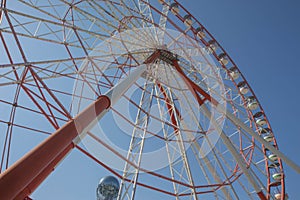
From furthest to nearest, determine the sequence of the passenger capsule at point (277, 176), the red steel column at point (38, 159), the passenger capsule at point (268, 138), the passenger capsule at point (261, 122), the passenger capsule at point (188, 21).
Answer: the passenger capsule at point (188, 21) → the passenger capsule at point (261, 122) → the passenger capsule at point (268, 138) → the passenger capsule at point (277, 176) → the red steel column at point (38, 159)

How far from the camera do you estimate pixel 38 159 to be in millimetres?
3377

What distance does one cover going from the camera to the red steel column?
2918mm

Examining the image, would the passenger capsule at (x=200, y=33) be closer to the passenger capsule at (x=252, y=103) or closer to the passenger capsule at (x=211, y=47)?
the passenger capsule at (x=211, y=47)

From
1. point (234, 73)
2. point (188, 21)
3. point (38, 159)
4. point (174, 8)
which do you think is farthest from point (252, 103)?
point (38, 159)

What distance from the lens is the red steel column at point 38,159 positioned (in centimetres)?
292

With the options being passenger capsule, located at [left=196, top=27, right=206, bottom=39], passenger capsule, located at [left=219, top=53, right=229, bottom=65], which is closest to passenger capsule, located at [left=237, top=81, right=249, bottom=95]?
passenger capsule, located at [left=219, top=53, right=229, bottom=65]

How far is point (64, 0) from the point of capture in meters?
9.48

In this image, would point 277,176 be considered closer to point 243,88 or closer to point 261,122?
point 261,122

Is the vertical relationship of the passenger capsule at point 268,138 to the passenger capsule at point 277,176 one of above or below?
above

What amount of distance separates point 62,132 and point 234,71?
1338 centimetres

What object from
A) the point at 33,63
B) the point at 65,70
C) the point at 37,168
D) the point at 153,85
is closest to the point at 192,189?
the point at 153,85

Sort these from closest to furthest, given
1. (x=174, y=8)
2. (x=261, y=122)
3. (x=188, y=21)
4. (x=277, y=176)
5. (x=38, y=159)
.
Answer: (x=38, y=159) → (x=277, y=176) → (x=261, y=122) → (x=174, y=8) → (x=188, y=21)

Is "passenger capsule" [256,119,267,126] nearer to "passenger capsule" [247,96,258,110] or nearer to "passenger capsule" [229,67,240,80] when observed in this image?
"passenger capsule" [247,96,258,110]

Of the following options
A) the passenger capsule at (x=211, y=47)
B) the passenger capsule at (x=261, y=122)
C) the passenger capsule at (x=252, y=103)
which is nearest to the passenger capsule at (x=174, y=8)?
the passenger capsule at (x=211, y=47)
